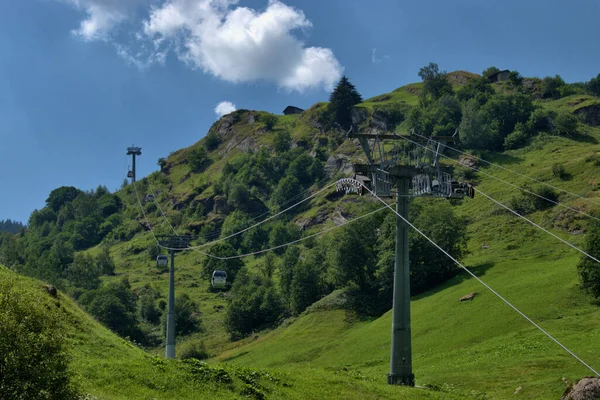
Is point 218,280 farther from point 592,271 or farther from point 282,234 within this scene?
point 282,234

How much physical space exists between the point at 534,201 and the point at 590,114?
81.1 metres

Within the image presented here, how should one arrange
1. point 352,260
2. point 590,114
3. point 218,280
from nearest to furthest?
point 218,280, point 352,260, point 590,114

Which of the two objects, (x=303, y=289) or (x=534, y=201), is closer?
(x=303, y=289)

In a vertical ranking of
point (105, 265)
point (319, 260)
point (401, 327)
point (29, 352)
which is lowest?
point (401, 327)

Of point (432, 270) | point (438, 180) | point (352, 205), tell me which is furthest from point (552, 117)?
point (438, 180)

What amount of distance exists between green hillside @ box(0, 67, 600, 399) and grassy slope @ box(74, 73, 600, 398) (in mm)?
257

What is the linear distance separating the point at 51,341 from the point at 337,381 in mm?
16624

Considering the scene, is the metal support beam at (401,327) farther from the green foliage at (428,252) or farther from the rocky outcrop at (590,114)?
the rocky outcrop at (590,114)

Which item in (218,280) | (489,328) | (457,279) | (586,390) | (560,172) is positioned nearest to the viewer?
(586,390)

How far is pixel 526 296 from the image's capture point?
198ft

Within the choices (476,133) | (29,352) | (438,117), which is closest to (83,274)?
(476,133)

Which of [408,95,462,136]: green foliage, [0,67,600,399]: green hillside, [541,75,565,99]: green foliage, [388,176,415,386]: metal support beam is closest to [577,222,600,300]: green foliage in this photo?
[0,67,600,399]: green hillside

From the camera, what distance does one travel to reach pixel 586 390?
1097 inches

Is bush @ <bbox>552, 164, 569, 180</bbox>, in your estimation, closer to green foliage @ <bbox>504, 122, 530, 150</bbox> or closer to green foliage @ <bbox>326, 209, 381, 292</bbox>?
green foliage @ <bbox>504, 122, 530, 150</bbox>
